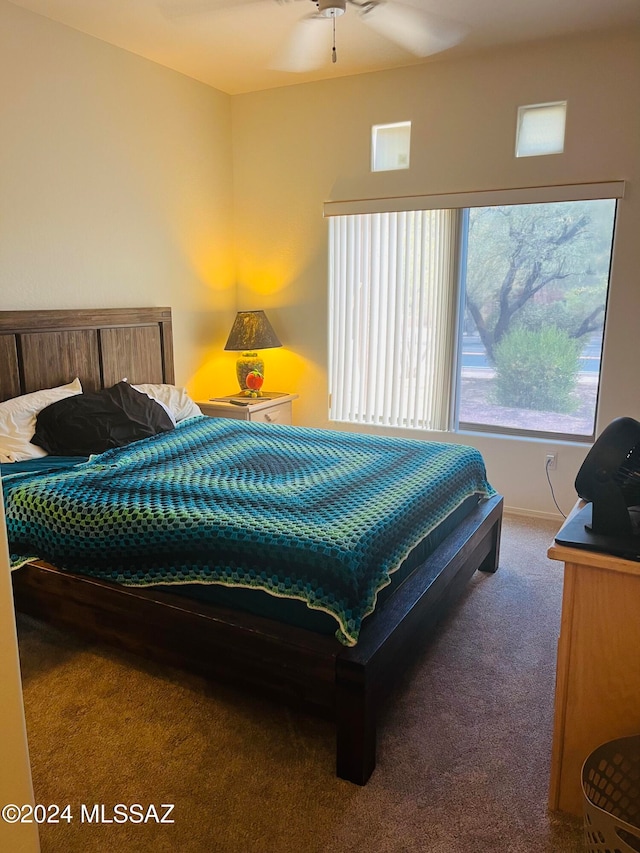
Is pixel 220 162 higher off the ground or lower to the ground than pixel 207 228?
higher

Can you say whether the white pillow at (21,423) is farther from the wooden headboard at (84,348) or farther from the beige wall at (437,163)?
the beige wall at (437,163)

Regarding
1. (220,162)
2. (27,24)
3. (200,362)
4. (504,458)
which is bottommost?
(504,458)

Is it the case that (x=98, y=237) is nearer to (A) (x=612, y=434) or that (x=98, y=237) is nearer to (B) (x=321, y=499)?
(B) (x=321, y=499)

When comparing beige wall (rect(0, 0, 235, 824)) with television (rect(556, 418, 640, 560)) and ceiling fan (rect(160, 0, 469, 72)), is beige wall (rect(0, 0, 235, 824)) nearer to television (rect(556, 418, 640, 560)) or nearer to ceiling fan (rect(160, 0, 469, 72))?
ceiling fan (rect(160, 0, 469, 72))

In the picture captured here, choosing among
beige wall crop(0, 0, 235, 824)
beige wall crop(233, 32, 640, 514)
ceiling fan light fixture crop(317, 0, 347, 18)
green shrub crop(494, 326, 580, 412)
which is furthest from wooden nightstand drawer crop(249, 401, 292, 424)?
ceiling fan light fixture crop(317, 0, 347, 18)

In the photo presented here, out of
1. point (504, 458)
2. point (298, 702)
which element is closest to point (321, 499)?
point (298, 702)

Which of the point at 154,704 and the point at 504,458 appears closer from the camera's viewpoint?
the point at 154,704

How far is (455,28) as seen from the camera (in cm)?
338

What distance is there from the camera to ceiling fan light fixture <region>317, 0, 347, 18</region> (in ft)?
9.87

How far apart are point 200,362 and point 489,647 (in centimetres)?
295

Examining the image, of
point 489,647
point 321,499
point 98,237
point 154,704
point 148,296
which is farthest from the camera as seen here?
point 148,296

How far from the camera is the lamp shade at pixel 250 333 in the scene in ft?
14.5

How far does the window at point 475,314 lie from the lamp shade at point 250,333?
1.62 feet

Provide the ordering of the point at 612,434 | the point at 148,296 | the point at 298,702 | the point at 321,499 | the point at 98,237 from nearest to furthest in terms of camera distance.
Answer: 1. the point at 612,434
2. the point at 298,702
3. the point at 321,499
4. the point at 98,237
5. the point at 148,296
